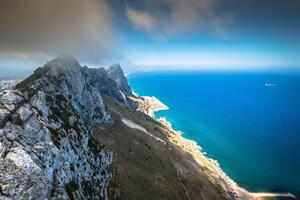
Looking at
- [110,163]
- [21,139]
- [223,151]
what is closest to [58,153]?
[21,139]

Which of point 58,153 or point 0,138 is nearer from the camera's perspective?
point 0,138

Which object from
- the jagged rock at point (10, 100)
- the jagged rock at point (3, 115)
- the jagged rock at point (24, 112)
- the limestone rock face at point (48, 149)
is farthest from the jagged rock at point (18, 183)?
the jagged rock at point (10, 100)

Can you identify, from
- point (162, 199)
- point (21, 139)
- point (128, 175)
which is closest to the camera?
point (21, 139)

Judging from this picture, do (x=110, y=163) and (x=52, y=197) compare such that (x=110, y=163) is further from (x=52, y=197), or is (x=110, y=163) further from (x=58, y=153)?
(x=52, y=197)

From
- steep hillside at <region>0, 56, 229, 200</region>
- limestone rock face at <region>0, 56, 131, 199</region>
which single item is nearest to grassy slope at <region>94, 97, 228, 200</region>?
steep hillside at <region>0, 56, 229, 200</region>

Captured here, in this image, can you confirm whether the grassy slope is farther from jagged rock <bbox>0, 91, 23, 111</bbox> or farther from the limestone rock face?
jagged rock <bbox>0, 91, 23, 111</bbox>

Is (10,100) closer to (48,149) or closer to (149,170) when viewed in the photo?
(48,149)
